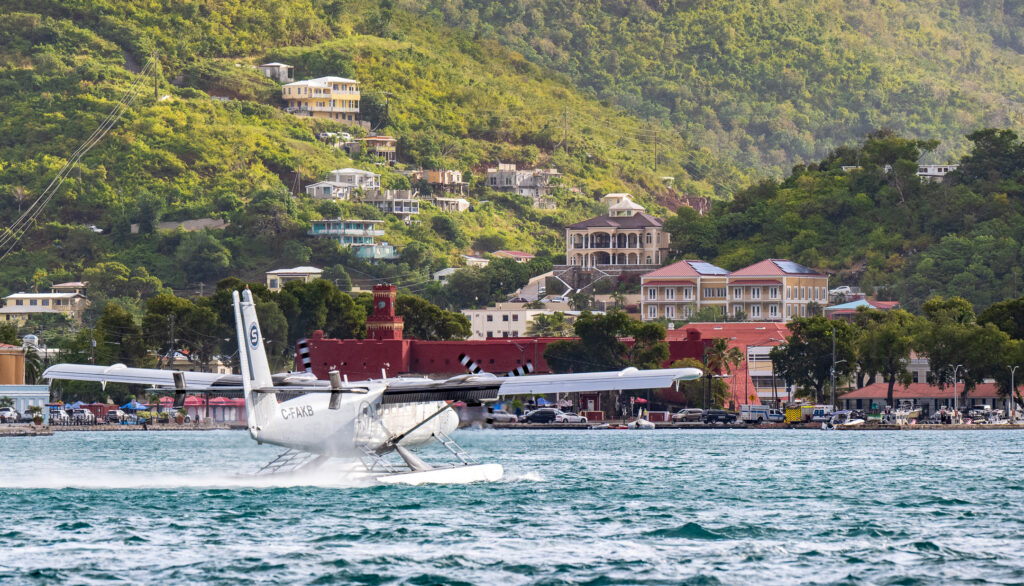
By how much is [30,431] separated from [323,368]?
100 ft

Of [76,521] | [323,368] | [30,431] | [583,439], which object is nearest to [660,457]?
[583,439]

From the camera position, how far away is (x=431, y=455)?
7225 centimetres

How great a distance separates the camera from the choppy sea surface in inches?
1396

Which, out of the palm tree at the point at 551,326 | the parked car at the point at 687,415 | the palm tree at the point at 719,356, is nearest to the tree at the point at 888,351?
the palm tree at the point at 719,356

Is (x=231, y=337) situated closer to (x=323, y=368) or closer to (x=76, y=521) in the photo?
(x=323, y=368)

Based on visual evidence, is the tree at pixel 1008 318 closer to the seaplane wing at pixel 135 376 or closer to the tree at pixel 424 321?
the tree at pixel 424 321

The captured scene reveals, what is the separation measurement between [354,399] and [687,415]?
81.0 metres

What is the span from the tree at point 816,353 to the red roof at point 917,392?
2.86m

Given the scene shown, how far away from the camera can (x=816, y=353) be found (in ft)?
431

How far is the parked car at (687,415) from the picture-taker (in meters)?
127

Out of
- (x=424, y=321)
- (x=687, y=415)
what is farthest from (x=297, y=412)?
(x=424, y=321)

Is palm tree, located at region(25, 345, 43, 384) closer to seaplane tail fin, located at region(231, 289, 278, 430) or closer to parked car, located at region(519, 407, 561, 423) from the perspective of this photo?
parked car, located at region(519, 407, 561, 423)

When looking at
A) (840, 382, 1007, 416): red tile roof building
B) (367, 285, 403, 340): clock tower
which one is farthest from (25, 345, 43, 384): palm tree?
(840, 382, 1007, 416): red tile roof building

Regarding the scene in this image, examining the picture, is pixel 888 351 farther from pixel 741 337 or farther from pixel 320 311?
pixel 320 311
